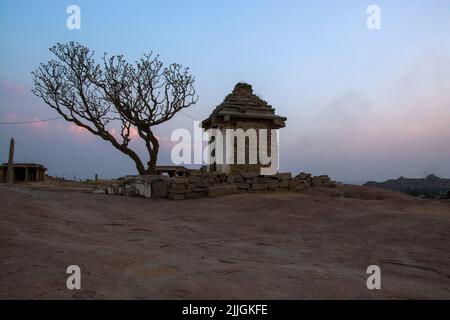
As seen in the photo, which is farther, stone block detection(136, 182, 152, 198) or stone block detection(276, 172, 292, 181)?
stone block detection(276, 172, 292, 181)

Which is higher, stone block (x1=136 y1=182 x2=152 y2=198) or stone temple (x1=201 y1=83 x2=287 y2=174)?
stone temple (x1=201 y1=83 x2=287 y2=174)

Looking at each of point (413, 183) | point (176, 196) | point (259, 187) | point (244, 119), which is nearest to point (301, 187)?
point (259, 187)

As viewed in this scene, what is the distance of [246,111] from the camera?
1486cm

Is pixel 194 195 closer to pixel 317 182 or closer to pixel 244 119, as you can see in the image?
pixel 244 119

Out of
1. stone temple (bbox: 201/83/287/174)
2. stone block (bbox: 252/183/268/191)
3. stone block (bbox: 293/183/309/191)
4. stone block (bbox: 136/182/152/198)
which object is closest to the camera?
stone block (bbox: 136/182/152/198)

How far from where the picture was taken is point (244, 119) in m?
14.7

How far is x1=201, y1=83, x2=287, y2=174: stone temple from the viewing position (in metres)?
14.5

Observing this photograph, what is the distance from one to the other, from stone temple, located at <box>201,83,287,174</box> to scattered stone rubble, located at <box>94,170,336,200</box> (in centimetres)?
146

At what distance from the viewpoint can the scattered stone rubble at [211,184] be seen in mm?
12195

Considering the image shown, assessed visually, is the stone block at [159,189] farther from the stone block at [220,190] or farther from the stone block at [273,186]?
the stone block at [273,186]

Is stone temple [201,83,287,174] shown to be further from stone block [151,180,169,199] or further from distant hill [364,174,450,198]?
distant hill [364,174,450,198]

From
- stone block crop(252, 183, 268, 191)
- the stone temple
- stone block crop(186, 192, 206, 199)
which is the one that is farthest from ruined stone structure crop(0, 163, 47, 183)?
stone block crop(252, 183, 268, 191)
